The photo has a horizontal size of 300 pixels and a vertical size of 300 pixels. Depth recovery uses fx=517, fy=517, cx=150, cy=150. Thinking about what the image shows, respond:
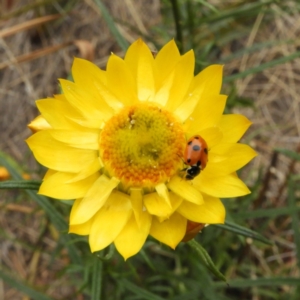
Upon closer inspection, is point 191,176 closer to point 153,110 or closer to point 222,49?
point 153,110

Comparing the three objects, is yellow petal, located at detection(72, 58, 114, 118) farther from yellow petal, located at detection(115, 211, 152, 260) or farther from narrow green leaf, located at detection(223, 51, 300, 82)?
narrow green leaf, located at detection(223, 51, 300, 82)

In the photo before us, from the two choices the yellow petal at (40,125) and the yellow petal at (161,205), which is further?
the yellow petal at (40,125)

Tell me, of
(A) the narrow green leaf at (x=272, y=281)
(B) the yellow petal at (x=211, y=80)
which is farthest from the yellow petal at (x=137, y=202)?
(A) the narrow green leaf at (x=272, y=281)

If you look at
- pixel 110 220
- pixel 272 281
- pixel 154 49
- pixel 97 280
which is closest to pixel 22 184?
pixel 110 220

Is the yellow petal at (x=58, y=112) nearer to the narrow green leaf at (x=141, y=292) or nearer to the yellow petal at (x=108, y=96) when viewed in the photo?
the yellow petal at (x=108, y=96)

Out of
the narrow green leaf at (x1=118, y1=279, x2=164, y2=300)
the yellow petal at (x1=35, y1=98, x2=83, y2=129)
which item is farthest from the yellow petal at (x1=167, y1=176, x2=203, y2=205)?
the narrow green leaf at (x1=118, y1=279, x2=164, y2=300)

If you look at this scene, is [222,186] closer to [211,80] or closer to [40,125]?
[211,80]

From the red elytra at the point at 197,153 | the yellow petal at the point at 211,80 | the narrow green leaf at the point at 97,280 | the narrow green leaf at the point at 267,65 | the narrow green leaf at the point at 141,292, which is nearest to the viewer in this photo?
the red elytra at the point at 197,153
